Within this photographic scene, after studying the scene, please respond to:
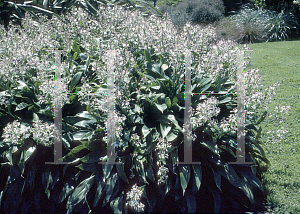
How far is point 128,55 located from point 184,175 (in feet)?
5.31

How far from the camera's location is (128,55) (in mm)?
3672

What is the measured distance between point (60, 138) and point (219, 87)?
2.02 meters

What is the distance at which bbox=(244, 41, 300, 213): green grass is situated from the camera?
3.46m

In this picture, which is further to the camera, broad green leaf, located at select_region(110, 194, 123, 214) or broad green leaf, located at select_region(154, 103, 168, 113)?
broad green leaf, located at select_region(154, 103, 168, 113)

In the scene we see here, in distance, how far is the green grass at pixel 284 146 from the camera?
3.46 meters

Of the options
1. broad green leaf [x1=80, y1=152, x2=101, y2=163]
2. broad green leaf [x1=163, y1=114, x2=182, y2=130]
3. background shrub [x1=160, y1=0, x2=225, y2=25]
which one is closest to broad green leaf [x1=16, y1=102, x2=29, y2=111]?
broad green leaf [x1=80, y1=152, x2=101, y2=163]

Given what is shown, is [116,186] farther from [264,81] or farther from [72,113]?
[264,81]

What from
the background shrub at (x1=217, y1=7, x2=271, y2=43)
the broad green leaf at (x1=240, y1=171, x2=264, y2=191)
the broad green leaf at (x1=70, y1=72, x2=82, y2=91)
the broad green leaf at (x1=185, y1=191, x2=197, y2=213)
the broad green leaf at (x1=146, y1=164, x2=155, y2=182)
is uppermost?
the background shrub at (x1=217, y1=7, x2=271, y2=43)

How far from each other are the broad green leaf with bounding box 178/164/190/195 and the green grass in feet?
3.53

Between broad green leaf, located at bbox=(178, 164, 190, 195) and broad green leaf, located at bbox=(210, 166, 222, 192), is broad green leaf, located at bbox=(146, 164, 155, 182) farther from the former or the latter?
broad green leaf, located at bbox=(210, 166, 222, 192)

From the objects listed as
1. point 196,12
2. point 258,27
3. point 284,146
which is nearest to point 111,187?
point 284,146

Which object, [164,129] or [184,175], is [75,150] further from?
[184,175]

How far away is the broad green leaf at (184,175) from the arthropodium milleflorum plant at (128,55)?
0.64 feet
